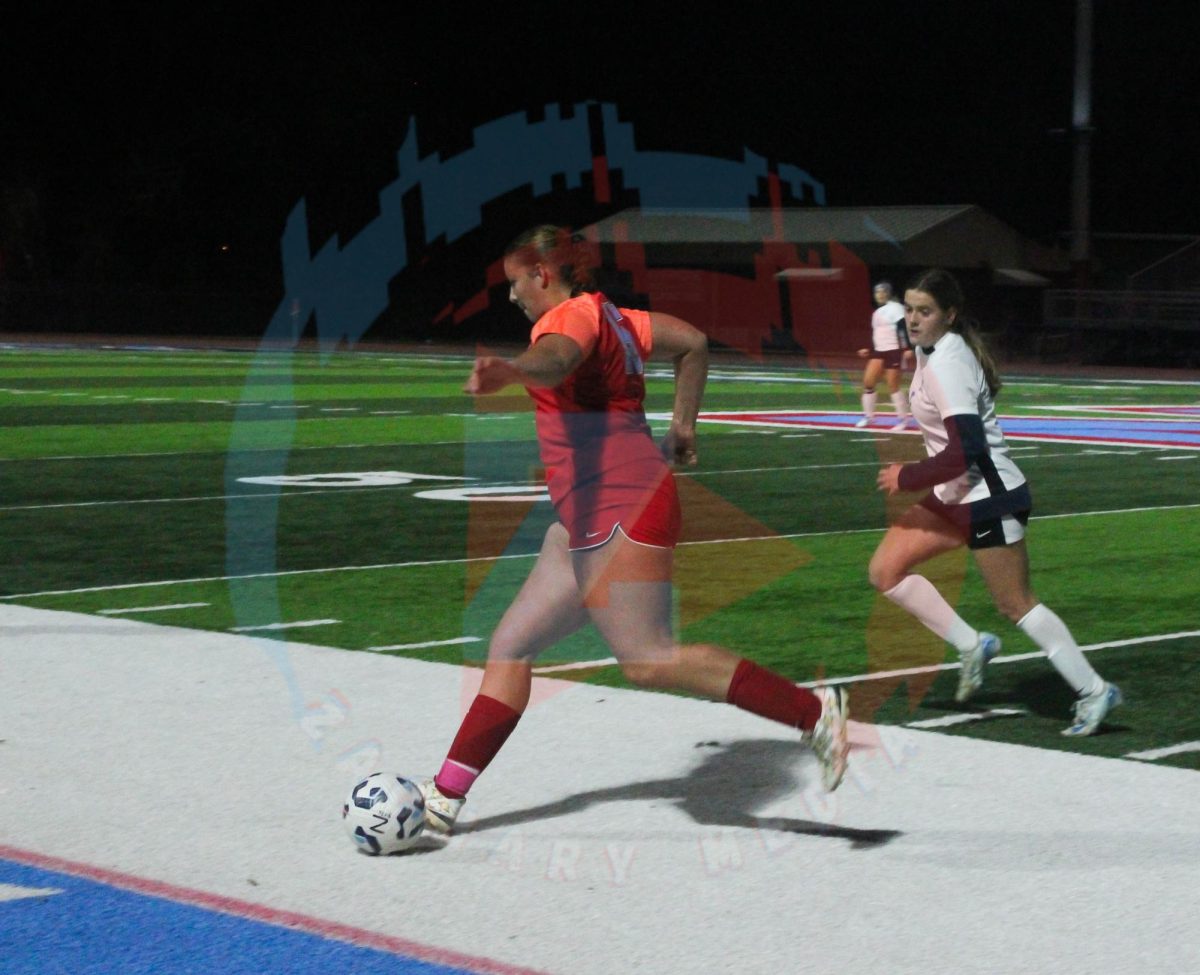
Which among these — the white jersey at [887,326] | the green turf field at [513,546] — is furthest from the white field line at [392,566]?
the white jersey at [887,326]

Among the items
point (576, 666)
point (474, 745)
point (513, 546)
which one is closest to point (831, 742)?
point (474, 745)

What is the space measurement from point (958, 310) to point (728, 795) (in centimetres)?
199

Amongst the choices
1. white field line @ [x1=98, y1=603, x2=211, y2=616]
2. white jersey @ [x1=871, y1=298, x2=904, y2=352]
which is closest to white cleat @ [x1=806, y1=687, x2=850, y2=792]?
white field line @ [x1=98, y1=603, x2=211, y2=616]

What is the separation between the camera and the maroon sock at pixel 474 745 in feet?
18.1

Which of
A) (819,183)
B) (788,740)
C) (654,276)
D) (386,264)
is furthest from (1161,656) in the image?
(386,264)

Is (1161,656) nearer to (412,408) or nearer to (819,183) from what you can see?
(412,408)

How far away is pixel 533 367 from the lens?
483 centimetres

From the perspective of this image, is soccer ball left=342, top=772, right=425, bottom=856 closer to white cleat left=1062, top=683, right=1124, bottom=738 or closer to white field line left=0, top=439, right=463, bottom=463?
white cleat left=1062, top=683, right=1124, bottom=738

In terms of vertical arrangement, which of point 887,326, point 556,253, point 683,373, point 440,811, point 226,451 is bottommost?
point 226,451

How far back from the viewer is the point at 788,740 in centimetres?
669

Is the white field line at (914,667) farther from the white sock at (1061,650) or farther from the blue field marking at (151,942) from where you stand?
the blue field marking at (151,942)

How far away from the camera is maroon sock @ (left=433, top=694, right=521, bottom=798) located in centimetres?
551

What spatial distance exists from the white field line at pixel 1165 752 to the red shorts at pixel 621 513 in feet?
6.91

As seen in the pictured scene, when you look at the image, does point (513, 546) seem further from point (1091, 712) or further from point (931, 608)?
point (1091, 712)
